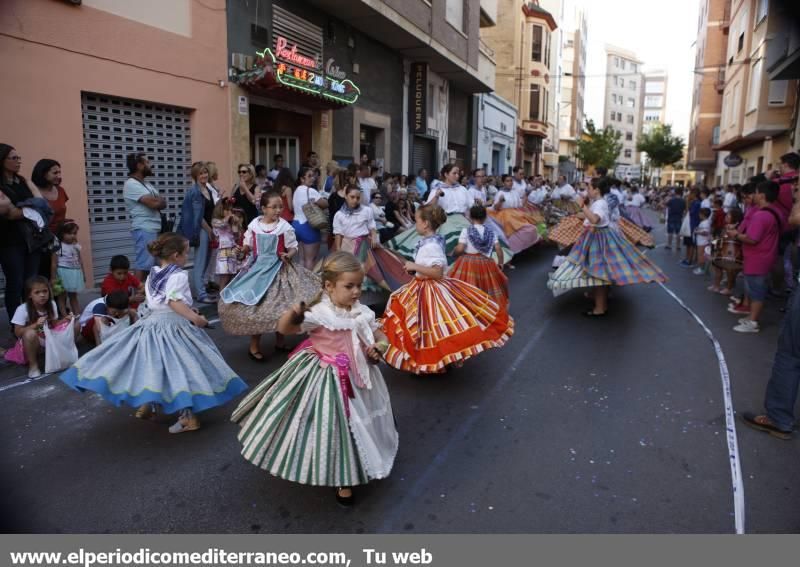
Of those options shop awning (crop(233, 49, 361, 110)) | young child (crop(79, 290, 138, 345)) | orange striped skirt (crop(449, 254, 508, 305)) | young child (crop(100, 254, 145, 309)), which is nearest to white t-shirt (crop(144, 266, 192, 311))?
young child (crop(79, 290, 138, 345))

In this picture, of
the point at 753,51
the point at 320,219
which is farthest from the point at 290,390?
the point at 753,51

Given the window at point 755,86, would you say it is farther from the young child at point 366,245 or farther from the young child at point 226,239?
the young child at point 226,239

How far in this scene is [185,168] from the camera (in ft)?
35.2

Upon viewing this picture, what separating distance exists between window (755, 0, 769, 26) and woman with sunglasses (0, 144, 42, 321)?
2342 centimetres

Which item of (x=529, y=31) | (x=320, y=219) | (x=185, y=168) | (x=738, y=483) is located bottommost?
(x=738, y=483)

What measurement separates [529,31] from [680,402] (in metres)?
37.2

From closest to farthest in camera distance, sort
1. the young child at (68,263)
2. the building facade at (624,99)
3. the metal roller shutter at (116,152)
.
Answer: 1. the young child at (68,263)
2. the metal roller shutter at (116,152)
3. the building facade at (624,99)

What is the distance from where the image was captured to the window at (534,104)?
38.9 metres

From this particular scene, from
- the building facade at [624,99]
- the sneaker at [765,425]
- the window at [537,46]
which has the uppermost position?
the building facade at [624,99]

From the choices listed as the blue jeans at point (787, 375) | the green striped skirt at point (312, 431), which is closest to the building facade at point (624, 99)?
the blue jeans at point (787, 375)

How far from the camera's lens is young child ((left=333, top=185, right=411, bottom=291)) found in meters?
7.55

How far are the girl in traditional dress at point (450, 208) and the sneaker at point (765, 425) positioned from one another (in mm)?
5231

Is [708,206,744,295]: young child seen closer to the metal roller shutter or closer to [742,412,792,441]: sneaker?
[742,412,792,441]: sneaker

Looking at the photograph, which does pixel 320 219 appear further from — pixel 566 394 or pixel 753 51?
pixel 753 51
